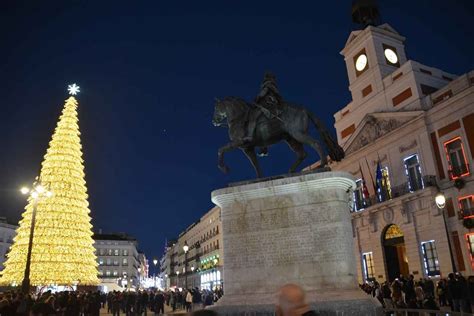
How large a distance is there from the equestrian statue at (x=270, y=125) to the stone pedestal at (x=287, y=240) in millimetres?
1204

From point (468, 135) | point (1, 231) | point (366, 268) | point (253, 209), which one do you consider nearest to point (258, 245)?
point (253, 209)

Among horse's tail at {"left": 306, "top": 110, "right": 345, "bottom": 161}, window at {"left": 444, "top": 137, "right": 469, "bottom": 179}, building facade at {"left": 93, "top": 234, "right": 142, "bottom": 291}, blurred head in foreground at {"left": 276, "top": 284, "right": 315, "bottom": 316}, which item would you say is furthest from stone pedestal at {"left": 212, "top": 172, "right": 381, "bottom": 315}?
building facade at {"left": 93, "top": 234, "right": 142, "bottom": 291}

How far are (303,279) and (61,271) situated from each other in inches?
969

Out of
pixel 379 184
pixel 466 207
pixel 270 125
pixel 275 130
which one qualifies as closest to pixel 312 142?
pixel 275 130

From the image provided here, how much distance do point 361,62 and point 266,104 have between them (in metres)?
31.6

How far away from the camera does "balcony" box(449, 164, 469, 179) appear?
25.3 meters

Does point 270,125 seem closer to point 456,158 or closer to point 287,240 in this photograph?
point 287,240

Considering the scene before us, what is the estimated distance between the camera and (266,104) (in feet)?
31.7

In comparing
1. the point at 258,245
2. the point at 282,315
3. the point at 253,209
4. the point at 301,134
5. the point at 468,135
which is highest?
the point at 468,135

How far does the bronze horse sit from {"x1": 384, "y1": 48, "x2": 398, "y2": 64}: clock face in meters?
30.7

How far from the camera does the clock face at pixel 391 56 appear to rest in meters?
36.4

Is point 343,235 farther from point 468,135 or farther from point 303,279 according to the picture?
point 468,135

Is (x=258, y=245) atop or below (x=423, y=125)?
below

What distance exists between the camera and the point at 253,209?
8.66 meters
